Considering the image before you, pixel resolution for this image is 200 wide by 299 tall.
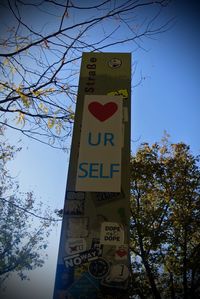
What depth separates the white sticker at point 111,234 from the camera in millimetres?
2367

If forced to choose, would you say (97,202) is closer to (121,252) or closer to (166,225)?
(121,252)

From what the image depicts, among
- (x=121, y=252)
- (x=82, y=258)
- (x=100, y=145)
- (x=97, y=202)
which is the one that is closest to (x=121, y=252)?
(x=121, y=252)

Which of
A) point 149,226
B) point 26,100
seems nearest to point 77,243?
point 26,100

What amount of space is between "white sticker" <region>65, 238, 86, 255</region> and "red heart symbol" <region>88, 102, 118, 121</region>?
3.06 feet

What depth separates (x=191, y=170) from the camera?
17.4 metres

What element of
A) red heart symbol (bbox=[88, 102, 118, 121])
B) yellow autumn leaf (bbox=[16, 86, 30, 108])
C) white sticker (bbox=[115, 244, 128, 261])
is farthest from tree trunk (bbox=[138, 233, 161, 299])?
white sticker (bbox=[115, 244, 128, 261])

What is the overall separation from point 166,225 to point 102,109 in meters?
14.7

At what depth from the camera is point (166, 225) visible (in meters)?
16.7

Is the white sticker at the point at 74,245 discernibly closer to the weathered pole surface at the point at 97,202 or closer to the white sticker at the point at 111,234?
the weathered pole surface at the point at 97,202

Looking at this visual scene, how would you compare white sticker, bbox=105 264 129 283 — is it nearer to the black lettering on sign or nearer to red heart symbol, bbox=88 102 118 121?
the black lettering on sign

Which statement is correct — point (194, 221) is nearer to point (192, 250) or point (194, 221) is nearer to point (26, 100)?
point (192, 250)

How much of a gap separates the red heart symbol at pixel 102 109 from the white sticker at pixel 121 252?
966 millimetres

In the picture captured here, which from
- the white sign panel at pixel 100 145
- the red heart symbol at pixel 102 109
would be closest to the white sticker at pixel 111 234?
the white sign panel at pixel 100 145

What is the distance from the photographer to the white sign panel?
249 cm
